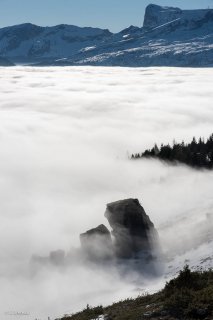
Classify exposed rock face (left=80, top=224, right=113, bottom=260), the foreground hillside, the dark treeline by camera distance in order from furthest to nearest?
the dark treeline
exposed rock face (left=80, top=224, right=113, bottom=260)
the foreground hillside

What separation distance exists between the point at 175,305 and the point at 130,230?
1484 inches

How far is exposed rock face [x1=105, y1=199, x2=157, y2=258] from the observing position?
203 ft

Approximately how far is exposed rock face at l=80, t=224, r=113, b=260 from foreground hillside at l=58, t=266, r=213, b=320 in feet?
97.1

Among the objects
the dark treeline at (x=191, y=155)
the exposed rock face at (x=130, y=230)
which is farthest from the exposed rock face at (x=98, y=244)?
the dark treeline at (x=191, y=155)

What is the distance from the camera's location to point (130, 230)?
207ft

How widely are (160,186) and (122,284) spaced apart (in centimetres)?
6658

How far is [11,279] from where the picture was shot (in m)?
63.3

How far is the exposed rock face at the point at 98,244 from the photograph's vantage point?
6231cm

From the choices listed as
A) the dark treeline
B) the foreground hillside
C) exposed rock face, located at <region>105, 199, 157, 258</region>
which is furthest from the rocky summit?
the dark treeline

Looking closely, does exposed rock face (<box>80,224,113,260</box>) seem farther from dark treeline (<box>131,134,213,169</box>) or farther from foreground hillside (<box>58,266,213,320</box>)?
dark treeline (<box>131,134,213,169</box>)

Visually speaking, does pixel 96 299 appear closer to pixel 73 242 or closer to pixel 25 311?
pixel 25 311

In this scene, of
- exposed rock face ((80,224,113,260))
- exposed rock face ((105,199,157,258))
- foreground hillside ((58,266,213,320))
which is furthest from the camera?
exposed rock face ((80,224,113,260))

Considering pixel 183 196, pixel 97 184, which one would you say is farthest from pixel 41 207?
pixel 183 196

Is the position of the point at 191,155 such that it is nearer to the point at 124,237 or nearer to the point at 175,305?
the point at 124,237
